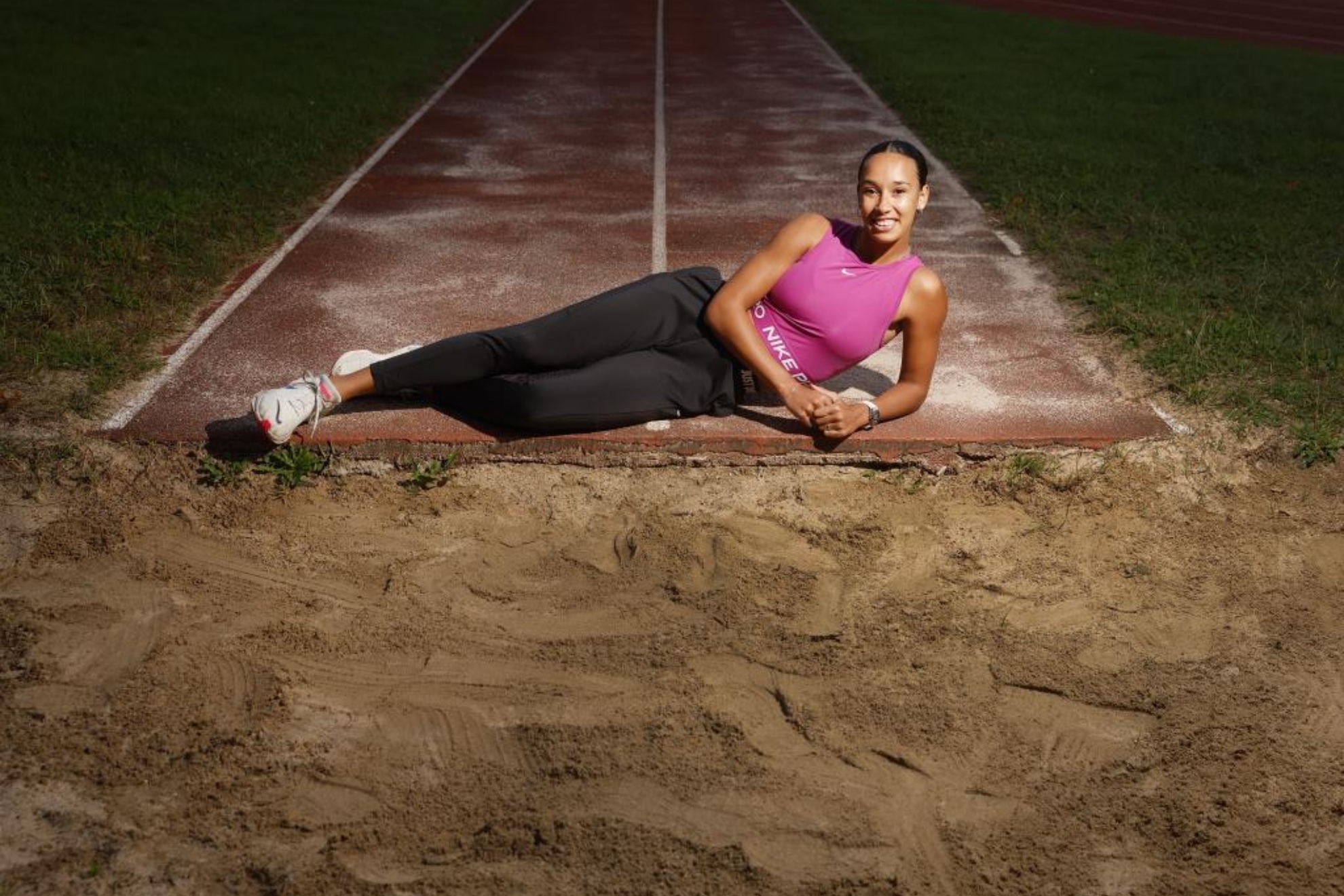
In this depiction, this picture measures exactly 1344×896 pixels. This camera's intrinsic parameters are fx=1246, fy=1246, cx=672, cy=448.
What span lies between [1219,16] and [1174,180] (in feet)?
51.8

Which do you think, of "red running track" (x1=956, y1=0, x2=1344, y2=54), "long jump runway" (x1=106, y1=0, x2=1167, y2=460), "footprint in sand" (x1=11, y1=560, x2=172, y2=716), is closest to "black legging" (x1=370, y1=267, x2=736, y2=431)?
"long jump runway" (x1=106, y1=0, x2=1167, y2=460)

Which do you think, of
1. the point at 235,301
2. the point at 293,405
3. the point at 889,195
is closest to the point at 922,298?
the point at 889,195

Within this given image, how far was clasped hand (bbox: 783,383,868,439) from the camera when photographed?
4.60 meters

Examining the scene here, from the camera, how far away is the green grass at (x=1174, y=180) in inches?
227

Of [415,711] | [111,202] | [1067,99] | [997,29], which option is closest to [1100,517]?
[415,711]

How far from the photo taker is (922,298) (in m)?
4.53

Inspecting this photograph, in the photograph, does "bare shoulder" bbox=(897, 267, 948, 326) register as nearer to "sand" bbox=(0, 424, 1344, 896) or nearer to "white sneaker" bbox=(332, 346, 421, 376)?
"sand" bbox=(0, 424, 1344, 896)

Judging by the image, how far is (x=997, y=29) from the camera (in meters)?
18.9

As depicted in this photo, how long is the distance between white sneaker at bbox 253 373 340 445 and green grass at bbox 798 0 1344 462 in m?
3.58

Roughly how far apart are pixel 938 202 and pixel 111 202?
545 cm

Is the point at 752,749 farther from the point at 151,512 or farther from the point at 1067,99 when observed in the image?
the point at 1067,99

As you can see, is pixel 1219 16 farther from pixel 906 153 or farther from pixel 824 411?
pixel 824 411

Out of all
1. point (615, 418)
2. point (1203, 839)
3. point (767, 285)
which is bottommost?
point (1203, 839)

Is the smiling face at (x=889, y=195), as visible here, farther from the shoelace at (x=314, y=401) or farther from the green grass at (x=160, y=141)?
the green grass at (x=160, y=141)
